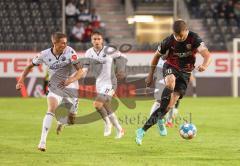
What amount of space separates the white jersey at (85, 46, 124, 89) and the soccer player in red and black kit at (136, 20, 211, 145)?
240cm

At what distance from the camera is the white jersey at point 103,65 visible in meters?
15.0

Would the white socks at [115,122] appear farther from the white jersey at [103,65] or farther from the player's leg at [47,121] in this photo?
the player's leg at [47,121]

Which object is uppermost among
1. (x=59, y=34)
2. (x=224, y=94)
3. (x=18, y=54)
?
(x=59, y=34)

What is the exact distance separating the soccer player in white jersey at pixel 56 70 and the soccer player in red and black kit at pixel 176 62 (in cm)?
140

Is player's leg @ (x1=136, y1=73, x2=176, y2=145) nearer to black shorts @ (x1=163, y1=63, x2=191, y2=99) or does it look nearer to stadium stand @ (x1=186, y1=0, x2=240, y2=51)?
black shorts @ (x1=163, y1=63, x2=191, y2=99)

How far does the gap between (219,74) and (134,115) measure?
35.0ft

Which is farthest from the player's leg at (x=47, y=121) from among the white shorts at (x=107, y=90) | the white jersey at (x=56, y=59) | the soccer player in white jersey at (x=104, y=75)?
the white shorts at (x=107, y=90)

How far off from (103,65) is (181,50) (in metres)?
3.07

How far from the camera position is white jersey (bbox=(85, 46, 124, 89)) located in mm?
14992

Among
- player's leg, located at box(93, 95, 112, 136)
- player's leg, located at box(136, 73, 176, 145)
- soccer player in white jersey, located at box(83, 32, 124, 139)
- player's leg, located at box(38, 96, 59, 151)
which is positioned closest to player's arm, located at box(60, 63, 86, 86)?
player's leg, located at box(38, 96, 59, 151)

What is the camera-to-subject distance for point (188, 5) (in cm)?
3362

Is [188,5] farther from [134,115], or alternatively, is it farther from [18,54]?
[134,115]

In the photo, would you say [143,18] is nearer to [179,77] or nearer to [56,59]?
[179,77]

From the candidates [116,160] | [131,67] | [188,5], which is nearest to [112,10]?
[188,5]
